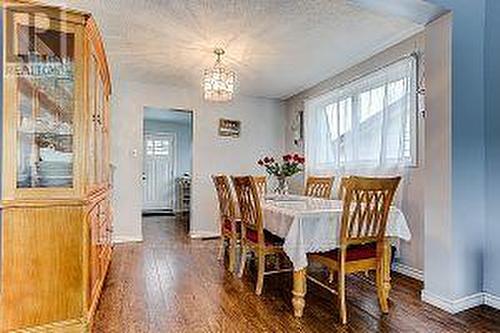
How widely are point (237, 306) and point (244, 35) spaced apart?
8.08 ft

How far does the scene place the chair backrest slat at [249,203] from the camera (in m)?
2.77

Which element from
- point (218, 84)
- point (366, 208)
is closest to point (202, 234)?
point (218, 84)

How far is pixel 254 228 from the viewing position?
293 cm

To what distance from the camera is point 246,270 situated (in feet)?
11.6

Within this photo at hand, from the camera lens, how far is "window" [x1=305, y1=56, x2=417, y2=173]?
11.2 ft

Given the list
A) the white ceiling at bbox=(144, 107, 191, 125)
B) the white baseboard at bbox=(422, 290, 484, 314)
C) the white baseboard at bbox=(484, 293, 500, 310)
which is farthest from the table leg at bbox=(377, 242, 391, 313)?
the white ceiling at bbox=(144, 107, 191, 125)

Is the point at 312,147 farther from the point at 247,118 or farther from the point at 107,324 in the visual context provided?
the point at 107,324

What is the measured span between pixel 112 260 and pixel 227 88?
7.65ft

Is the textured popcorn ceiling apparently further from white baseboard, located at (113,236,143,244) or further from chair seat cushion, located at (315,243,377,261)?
white baseboard, located at (113,236,143,244)

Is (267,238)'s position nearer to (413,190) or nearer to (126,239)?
(413,190)

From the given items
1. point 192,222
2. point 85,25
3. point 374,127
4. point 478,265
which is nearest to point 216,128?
point 192,222

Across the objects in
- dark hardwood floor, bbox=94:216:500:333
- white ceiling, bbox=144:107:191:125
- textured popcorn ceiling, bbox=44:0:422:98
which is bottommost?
dark hardwood floor, bbox=94:216:500:333

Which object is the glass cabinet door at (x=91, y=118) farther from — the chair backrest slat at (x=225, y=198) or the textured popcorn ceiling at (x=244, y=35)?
the chair backrest slat at (x=225, y=198)

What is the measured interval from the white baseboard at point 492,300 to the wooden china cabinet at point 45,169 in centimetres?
286
